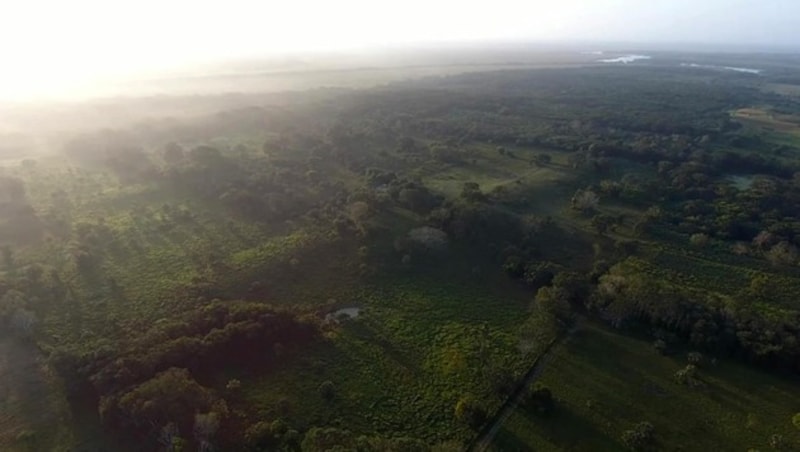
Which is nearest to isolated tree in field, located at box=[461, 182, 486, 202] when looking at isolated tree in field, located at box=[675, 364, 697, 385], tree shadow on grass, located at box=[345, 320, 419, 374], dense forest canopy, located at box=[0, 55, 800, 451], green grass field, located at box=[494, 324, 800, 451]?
dense forest canopy, located at box=[0, 55, 800, 451]

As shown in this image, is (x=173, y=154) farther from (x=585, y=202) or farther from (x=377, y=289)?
(x=585, y=202)

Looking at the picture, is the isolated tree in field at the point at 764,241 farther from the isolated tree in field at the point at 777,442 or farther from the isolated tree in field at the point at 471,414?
the isolated tree in field at the point at 471,414

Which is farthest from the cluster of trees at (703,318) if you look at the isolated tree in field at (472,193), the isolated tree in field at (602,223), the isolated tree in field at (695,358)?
the isolated tree in field at (472,193)

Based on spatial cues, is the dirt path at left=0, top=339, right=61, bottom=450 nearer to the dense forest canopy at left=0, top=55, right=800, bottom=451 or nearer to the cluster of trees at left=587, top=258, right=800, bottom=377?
the dense forest canopy at left=0, top=55, right=800, bottom=451

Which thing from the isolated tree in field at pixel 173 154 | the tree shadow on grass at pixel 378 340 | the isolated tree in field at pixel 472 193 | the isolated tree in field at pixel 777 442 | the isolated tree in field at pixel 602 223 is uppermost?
the isolated tree in field at pixel 173 154

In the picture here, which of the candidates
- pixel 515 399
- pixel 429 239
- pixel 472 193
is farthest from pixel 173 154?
pixel 515 399

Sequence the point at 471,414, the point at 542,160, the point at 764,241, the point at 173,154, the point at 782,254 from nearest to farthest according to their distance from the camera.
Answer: the point at 471,414 < the point at 782,254 < the point at 764,241 < the point at 173,154 < the point at 542,160

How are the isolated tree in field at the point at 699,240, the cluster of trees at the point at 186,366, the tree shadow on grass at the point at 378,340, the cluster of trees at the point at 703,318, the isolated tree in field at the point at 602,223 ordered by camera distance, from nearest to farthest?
the cluster of trees at the point at 186,366 < the tree shadow on grass at the point at 378,340 < the cluster of trees at the point at 703,318 < the isolated tree in field at the point at 699,240 < the isolated tree in field at the point at 602,223

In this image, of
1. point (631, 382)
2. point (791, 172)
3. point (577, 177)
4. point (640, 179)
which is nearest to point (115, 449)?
point (631, 382)

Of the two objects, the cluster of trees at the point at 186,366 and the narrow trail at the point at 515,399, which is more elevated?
the cluster of trees at the point at 186,366
